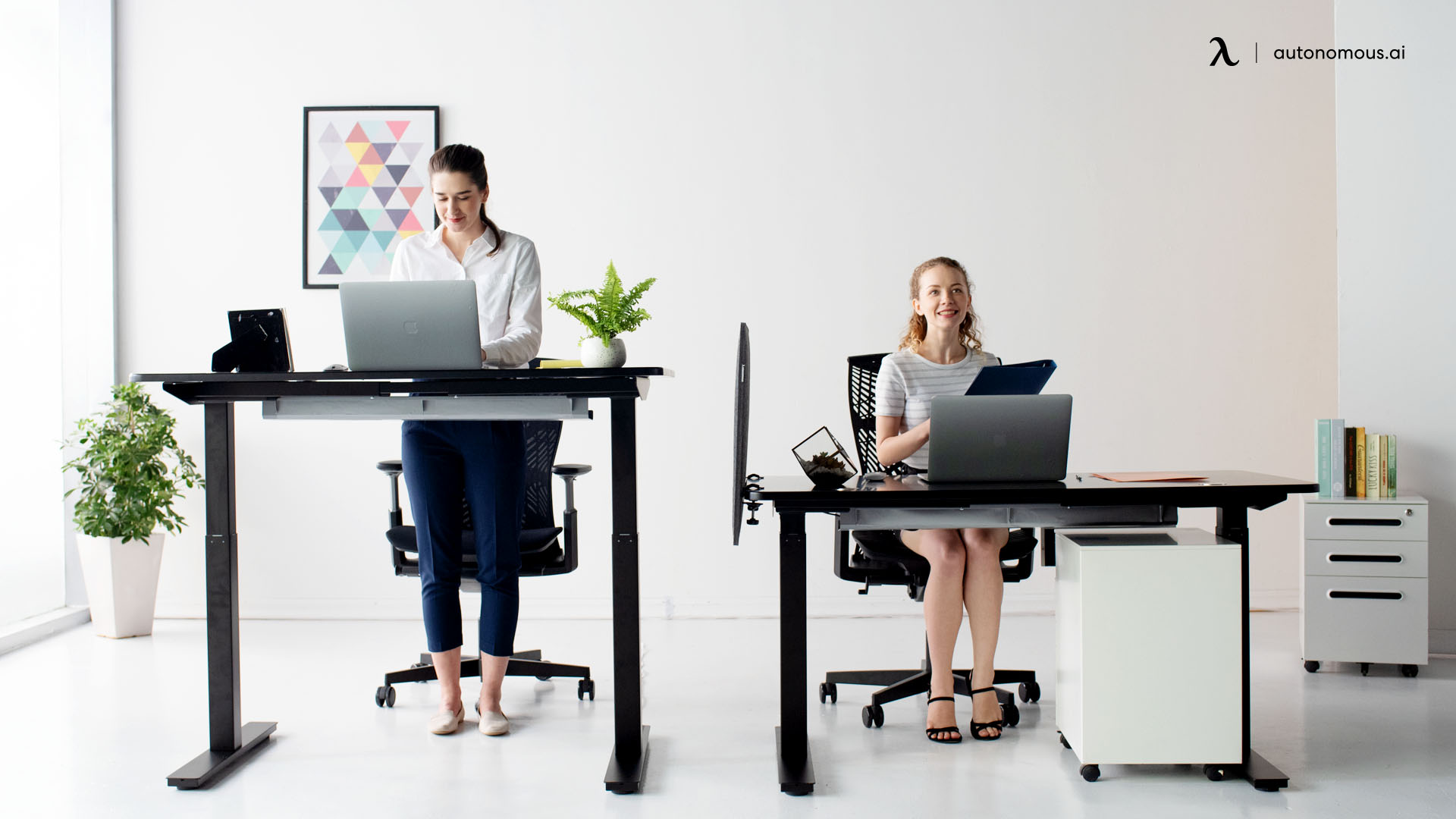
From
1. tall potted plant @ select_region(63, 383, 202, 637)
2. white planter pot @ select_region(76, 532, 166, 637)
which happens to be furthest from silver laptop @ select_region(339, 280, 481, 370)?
white planter pot @ select_region(76, 532, 166, 637)

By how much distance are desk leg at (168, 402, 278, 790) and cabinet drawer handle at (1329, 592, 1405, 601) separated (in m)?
3.26

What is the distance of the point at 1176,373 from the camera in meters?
4.09

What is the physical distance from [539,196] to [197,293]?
151cm

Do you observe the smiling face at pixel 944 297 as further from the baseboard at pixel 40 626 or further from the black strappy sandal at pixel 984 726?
the baseboard at pixel 40 626

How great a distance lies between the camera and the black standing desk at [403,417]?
2125 millimetres

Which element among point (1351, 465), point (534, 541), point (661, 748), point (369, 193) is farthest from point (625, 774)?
point (369, 193)

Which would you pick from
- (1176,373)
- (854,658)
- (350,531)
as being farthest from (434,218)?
(1176,373)

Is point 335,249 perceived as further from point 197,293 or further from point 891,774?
point 891,774

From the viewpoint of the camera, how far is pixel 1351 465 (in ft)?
10.8

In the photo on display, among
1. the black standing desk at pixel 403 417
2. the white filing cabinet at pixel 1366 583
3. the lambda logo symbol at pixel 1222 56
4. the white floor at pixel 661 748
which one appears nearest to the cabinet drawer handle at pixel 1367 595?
the white filing cabinet at pixel 1366 583

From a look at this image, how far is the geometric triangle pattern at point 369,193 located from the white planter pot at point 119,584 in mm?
1303

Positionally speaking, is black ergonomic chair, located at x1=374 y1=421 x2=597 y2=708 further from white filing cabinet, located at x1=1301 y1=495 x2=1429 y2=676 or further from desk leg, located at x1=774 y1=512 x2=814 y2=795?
white filing cabinet, located at x1=1301 y1=495 x2=1429 y2=676

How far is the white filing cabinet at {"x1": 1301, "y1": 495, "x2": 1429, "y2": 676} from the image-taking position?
314cm

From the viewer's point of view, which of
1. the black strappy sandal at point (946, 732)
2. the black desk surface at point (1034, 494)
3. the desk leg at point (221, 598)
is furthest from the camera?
the black strappy sandal at point (946, 732)
